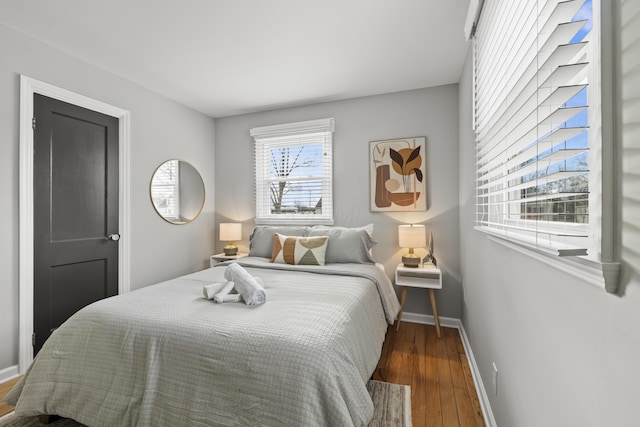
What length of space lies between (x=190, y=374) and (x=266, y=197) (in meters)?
2.80

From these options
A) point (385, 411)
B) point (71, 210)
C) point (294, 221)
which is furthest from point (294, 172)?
point (385, 411)

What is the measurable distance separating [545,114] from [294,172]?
3.09 metres

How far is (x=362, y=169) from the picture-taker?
3475 mm

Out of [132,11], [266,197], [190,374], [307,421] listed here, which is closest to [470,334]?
[307,421]

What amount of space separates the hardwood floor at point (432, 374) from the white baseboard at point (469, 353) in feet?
0.13

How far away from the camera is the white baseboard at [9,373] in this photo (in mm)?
2152

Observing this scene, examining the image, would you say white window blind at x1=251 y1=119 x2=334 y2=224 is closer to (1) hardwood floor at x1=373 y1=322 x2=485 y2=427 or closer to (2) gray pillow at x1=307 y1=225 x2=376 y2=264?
(2) gray pillow at x1=307 y1=225 x2=376 y2=264

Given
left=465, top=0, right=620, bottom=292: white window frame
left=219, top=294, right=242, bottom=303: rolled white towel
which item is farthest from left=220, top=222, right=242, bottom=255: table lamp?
Answer: left=465, top=0, right=620, bottom=292: white window frame

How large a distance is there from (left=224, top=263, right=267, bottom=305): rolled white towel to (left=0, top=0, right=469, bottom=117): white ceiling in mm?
1742

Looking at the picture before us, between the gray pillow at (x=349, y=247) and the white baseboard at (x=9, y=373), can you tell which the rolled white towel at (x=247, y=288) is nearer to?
the gray pillow at (x=349, y=247)

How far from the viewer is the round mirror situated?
3381mm

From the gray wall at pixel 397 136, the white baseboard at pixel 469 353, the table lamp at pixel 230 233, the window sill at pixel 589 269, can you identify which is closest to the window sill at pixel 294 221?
the gray wall at pixel 397 136

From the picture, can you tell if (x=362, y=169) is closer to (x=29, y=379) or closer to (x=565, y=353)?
(x=565, y=353)

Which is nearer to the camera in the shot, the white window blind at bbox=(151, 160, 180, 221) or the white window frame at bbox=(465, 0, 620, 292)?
the white window frame at bbox=(465, 0, 620, 292)
